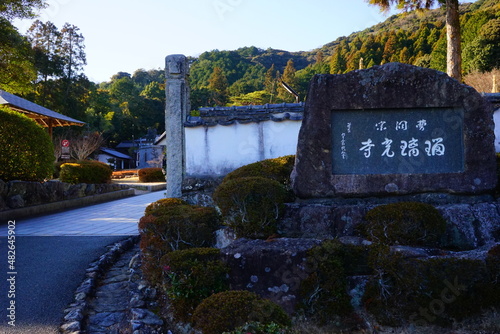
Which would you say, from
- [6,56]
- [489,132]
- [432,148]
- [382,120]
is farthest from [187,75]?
[6,56]

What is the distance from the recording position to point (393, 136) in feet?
15.5

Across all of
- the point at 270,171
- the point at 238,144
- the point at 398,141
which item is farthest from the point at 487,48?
the point at 270,171

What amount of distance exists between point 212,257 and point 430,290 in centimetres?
181

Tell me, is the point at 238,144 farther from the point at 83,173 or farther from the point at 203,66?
the point at 203,66

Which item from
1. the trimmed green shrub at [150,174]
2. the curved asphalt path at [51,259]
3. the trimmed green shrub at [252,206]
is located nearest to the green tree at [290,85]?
the trimmed green shrub at [150,174]

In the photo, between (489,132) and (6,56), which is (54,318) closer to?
(489,132)

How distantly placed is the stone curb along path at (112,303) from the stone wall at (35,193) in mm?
5668

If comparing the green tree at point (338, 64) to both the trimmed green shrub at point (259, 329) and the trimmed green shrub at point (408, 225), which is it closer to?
the trimmed green shrub at point (408, 225)

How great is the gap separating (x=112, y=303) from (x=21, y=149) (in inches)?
305

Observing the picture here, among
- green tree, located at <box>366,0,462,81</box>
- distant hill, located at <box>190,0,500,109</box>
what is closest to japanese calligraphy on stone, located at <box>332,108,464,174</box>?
green tree, located at <box>366,0,462,81</box>

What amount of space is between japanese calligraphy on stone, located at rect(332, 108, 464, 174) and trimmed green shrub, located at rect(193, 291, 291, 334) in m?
2.67

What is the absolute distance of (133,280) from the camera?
4.47 meters

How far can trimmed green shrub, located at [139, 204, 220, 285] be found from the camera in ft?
13.6

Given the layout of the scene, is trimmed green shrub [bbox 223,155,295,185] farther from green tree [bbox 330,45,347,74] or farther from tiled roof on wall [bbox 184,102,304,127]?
green tree [bbox 330,45,347,74]
